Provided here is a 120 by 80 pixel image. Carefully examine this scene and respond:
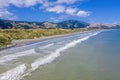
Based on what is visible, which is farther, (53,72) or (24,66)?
(24,66)

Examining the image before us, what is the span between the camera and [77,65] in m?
20.6

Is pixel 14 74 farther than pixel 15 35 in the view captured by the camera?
No

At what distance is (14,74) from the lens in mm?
16641

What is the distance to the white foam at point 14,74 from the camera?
15570mm

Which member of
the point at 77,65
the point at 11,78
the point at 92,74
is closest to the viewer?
the point at 11,78

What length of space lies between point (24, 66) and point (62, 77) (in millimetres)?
4789

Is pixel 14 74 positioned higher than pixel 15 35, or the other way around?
pixel 15 35

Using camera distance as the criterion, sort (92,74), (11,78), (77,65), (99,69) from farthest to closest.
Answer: (77,65) → (99,69) → (92,74) → (11,78)

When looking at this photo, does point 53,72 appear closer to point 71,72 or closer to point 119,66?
point 71,72

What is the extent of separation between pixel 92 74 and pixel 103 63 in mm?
4926

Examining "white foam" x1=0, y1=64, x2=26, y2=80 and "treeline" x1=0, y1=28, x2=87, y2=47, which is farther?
"treeline" x1=0, y1=28, x2=87, y2=47

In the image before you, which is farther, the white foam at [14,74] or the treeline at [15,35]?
the treeline at [15,35]

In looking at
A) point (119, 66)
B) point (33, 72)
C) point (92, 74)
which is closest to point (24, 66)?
point (33, 72)

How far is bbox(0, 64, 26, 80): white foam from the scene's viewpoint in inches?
613
